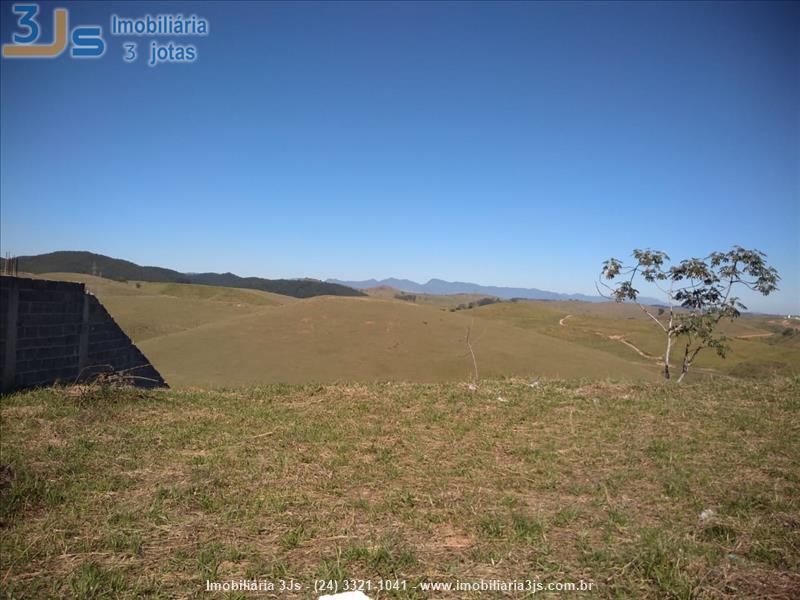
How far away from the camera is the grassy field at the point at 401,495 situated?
3.39 m

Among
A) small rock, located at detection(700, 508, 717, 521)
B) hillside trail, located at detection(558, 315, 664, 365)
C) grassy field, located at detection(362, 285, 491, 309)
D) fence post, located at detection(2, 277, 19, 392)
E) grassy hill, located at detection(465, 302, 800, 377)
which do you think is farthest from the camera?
grassy field, located at detection(362, 285, 491, 309)

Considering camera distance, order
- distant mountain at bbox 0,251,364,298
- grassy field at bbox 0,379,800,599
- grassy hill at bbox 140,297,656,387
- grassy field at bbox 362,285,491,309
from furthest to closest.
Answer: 1. grassy field at bbox 362,285,491,309
2. distant mountain at bbox 0,251,364,298
3. grassy hill at bbox 140,297,656,387
4. grassy field at bbox 0,379,800,599

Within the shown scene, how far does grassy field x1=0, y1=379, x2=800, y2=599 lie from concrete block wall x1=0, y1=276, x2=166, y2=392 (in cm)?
125

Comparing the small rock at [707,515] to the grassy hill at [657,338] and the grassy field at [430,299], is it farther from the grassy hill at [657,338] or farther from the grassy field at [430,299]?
the grassy field at [430,299]

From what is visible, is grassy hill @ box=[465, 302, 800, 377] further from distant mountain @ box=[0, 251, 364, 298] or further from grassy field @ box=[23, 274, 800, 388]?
distant mountain @ box=[0, 251, 364, 298]

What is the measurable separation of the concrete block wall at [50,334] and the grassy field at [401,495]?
1249 millimetres

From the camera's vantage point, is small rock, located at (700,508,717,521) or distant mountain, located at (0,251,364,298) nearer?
small rock, located at (700,508,717,521)

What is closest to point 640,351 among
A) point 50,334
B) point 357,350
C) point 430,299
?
point 357,350

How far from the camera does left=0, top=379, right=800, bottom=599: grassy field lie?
3395 mm

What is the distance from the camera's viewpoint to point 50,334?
10.0 meters

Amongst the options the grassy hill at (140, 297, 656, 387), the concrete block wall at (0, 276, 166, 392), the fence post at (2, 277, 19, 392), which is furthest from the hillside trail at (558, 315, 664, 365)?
the fence post at (2, 277, 19, 392)

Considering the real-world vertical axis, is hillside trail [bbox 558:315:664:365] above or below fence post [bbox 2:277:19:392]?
below

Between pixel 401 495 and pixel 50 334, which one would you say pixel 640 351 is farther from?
pixel 401 495

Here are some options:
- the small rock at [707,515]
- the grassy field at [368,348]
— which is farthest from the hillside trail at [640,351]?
the small rock at [707,515]
